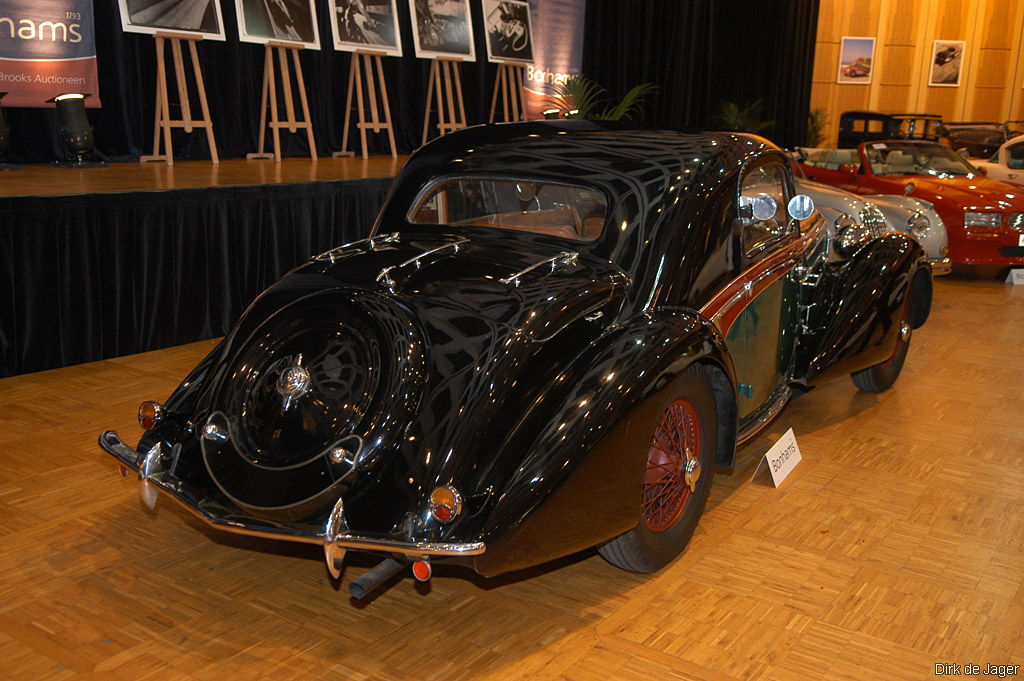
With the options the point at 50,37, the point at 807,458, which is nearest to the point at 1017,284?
the point at 807,458

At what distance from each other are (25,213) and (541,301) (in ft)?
10.8

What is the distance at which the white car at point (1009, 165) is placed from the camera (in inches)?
404

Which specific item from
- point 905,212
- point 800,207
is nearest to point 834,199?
point 905,212

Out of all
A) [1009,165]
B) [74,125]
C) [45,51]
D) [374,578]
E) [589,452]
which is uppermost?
[45,51]

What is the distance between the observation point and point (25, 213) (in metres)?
4.53

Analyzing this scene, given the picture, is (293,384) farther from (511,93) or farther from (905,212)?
(511,93)

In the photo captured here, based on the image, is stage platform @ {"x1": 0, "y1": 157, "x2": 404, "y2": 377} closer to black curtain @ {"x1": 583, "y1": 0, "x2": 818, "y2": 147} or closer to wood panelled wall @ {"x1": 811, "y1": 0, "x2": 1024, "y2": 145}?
black curtain @ {"x1": 583, "y1": 0, "x2": 818, "y2": 147}

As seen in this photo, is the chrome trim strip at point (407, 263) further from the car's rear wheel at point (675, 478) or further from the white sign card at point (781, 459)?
the white sign card at point (781, 459)

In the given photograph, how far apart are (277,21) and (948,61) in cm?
1525

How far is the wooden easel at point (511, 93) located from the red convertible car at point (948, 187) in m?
3.99

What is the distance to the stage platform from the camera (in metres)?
4.61

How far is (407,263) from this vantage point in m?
2.86

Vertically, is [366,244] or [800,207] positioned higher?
[800,207]

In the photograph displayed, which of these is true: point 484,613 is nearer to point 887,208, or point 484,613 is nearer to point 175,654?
→ point 175,654
